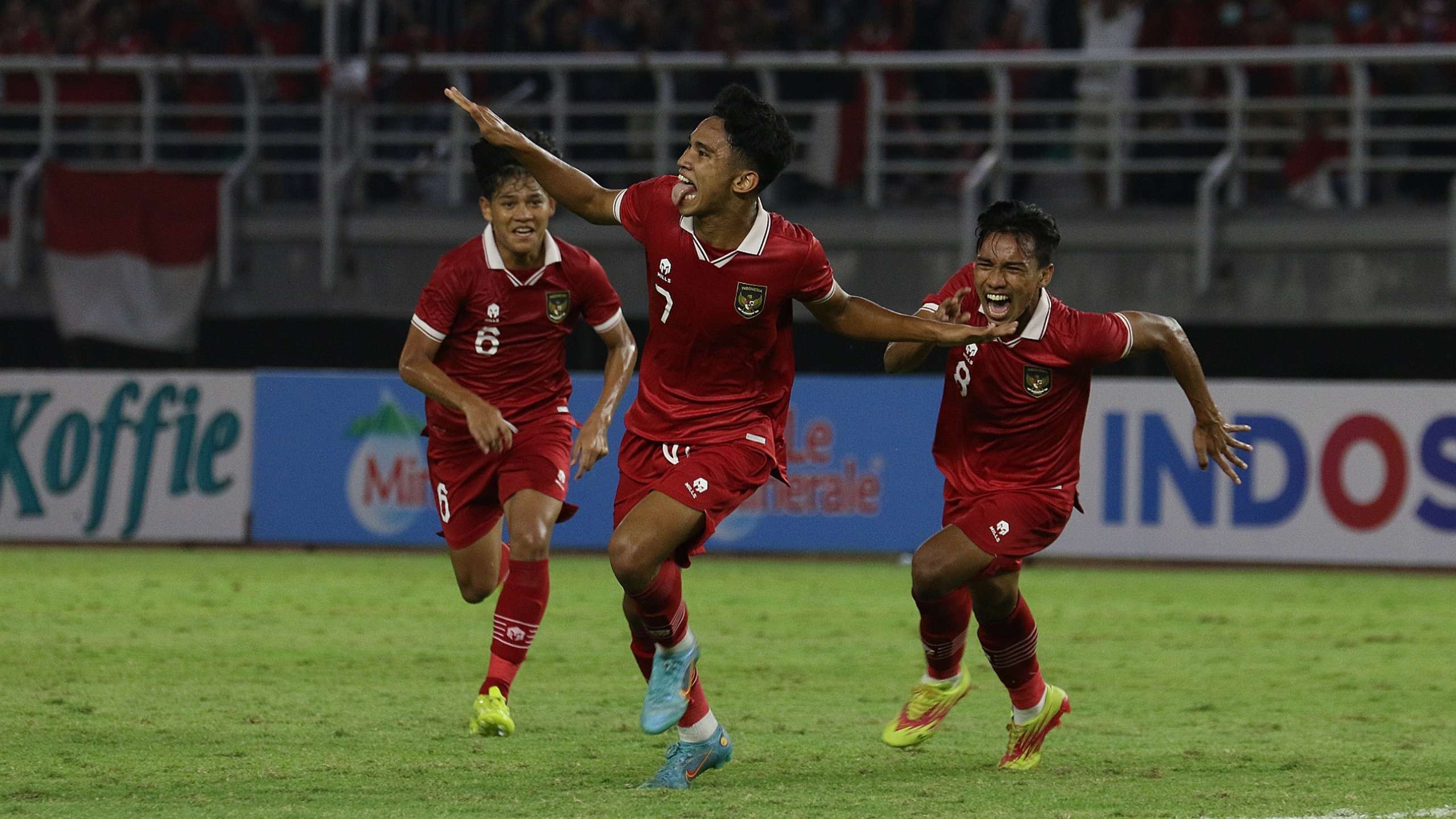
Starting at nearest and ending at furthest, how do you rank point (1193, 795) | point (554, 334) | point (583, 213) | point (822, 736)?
point (1193, 795), point (583, 213), point (822, 736), point (554, 334)

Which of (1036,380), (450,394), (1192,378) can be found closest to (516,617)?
(450,394)

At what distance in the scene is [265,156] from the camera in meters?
20.0

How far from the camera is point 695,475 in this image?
6379mm

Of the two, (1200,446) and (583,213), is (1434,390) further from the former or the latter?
(583,213)

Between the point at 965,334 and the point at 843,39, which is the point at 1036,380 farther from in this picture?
the point at 843,39

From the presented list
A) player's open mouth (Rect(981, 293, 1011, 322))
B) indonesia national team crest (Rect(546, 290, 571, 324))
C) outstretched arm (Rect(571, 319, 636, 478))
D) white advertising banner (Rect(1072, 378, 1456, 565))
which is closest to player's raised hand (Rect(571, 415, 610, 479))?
outstretched arm (Rect(571, 319, 636, 478))

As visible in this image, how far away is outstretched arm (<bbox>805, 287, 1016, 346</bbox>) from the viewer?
21.0 ft

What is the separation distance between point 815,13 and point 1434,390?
296 inches

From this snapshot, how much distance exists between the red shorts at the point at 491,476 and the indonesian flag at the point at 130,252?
1142 cm

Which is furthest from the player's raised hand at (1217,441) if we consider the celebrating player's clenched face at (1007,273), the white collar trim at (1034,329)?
the celebrating player's clenched face at (1007,273)

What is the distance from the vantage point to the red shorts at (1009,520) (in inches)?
268

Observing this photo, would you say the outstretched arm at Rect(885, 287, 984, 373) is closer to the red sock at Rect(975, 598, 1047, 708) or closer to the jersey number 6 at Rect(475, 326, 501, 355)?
the red sock at Rect(975, 598, 1047, 708)

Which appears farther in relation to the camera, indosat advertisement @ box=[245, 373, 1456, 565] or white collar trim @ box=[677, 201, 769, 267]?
indosat advertisement @ box=[245, 373, 1456, 565]

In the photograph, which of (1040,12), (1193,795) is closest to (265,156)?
(1040,12)
